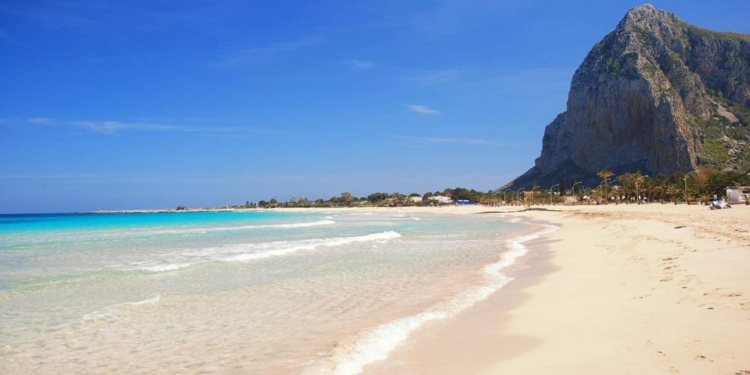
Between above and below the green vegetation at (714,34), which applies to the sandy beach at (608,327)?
below

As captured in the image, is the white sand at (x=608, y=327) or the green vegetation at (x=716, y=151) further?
the green vegetation at (x=716, y=151)

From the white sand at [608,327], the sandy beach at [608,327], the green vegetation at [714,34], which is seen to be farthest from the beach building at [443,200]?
the white sand at [608,327]

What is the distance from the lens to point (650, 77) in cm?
13075

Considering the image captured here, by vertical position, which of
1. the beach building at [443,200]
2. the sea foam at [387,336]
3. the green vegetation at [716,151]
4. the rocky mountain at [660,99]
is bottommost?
the sea foam at [387,336]

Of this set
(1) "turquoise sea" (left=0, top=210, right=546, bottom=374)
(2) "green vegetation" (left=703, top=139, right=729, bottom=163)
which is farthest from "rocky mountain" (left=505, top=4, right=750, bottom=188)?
(1) "turquoise sea" (left=0, top=210, right=546, bottom=374)

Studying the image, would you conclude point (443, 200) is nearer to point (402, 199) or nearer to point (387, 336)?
point (402, 199)

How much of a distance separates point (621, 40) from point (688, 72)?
20.5 metres

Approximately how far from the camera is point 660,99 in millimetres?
127250

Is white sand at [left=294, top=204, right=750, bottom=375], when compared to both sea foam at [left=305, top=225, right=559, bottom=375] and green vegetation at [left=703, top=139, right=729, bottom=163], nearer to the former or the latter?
sea foam at [left=305, top=225, right=559, bottom=375]

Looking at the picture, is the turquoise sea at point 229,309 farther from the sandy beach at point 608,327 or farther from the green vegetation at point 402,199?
the green vegetation at point 402,199

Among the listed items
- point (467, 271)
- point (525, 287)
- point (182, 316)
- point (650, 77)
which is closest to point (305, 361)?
point (182, 316)

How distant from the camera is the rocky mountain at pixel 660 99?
4879 inches

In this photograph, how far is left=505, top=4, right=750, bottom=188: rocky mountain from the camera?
123938 mm

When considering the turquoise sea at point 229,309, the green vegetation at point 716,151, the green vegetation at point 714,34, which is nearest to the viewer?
the turquoise sea at point 229,309
